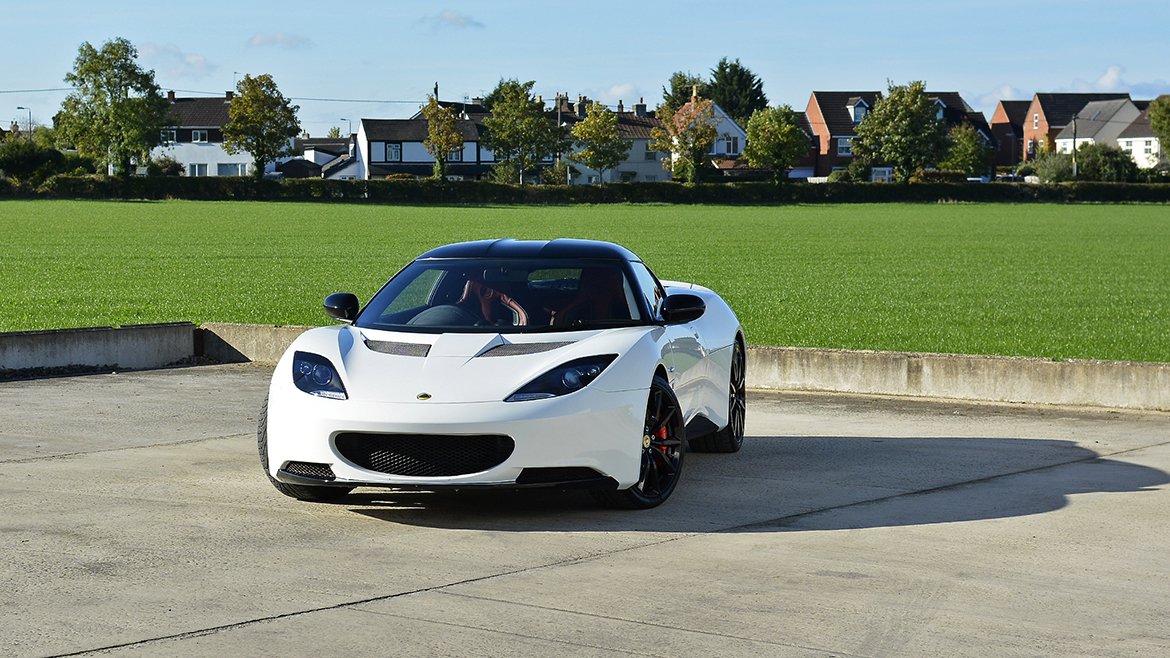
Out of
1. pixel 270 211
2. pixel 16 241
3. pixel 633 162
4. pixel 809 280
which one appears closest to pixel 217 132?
pixel 633 162

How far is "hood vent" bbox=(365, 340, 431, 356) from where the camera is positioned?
308 inches

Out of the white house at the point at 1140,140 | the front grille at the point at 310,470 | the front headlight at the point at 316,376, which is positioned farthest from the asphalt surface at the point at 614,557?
the white house at the point at 1140,140

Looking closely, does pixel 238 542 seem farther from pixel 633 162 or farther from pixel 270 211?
pixel 633 162

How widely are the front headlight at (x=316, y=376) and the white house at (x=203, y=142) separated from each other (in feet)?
437

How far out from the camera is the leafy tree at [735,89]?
157m

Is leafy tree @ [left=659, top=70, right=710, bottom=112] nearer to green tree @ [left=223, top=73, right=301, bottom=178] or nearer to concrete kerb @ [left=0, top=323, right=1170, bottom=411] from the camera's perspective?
green tree @ [left=223, top=73, right=301, bottom=178]

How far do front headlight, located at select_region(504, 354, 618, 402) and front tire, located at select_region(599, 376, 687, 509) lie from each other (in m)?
0.39

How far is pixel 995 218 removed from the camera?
71062mm

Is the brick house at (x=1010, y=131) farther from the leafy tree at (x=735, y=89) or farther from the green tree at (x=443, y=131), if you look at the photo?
the green tree at (x=443, y=131)

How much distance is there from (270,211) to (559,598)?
6988cm

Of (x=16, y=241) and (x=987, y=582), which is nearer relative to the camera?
(x=987, y=582)

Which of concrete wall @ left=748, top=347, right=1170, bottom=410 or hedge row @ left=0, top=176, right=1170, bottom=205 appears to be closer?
concrete wall @ left=748, top=347, right=1170, bottom=410

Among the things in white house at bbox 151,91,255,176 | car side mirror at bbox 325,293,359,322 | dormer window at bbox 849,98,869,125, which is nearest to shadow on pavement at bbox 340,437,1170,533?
car side mirror at bbox 325,293,359,322

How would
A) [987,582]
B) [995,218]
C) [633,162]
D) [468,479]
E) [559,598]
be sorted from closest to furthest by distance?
[559,598], [987,582], [468,479], [995,218], [633,162]
